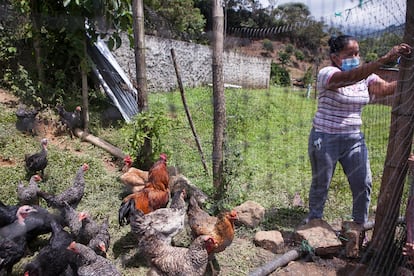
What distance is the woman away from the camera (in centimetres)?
256

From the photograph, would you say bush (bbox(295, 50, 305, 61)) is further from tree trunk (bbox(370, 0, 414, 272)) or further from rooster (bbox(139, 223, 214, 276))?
rooster (bbox(139, 223, 214, 276))

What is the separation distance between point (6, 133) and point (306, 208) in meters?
4.06

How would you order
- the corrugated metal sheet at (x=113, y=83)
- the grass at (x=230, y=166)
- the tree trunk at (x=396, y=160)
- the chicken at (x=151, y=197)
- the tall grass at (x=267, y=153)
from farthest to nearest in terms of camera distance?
the corrugated metal sheet at (x=113, y=83) < the tall grass at (x=267, y=153) < the grass at (x=230, y=166) < the chicken at (x=151, y=197) < the tree trunk at (x=396, y=160)

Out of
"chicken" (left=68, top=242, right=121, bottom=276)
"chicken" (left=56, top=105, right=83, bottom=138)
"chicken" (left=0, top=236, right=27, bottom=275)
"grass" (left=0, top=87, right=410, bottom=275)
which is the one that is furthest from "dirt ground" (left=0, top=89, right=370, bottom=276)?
"chicken" (left=56, top=105, right=83, bottom=138)

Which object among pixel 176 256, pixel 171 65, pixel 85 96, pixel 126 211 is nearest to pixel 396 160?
pixel 176 256

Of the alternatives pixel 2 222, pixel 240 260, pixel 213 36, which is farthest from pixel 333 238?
pixel 2 222

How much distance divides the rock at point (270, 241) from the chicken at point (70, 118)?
3555 mm

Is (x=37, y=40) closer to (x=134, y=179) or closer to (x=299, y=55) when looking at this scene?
(x=134, y=179)

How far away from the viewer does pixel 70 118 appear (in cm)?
524

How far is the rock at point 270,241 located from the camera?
285cm

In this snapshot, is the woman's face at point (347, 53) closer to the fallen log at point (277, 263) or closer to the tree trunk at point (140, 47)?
the fallen log at point (277, 263)

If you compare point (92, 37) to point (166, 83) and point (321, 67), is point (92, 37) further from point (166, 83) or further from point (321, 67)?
point (166, 83)

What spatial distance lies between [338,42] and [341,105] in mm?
478

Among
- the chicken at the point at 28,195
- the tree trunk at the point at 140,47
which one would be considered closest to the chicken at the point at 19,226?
the chicken at the point at 28,195
